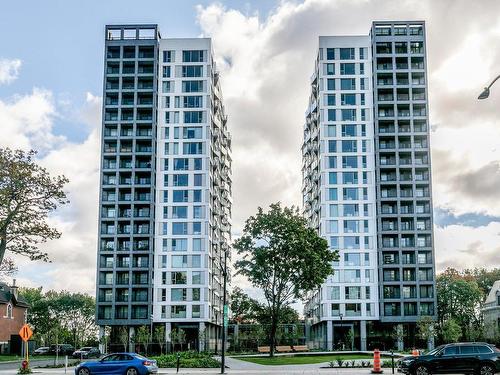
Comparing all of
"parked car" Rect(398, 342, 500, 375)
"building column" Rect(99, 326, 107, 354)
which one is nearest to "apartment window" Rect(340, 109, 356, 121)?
"building column" Rect(99, 326, 107, 354)

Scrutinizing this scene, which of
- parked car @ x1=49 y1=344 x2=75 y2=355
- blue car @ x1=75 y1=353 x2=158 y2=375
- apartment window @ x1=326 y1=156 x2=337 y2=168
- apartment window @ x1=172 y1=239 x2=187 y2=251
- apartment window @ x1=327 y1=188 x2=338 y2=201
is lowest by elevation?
parked car @ x1=49 y1=344 x2=75 y2=355

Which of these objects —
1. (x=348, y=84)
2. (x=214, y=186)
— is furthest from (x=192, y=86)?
(x=348, y=84)

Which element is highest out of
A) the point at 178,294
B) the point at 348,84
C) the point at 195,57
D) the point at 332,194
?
the point at 195,57

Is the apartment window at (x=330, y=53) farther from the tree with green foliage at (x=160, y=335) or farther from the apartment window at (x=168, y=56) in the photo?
the tree with green foliage at (x=160, y=335)

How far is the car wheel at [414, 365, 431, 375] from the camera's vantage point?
35.0 m

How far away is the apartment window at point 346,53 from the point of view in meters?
112

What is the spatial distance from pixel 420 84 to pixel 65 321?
82039 mm

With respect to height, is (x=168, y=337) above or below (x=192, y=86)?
below

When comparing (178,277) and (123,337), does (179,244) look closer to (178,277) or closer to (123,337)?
(178,277)

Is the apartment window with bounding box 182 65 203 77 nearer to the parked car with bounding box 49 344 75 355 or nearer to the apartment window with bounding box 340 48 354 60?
the apartment window with bounding box 340 48 354 60

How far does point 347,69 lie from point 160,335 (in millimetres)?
51437

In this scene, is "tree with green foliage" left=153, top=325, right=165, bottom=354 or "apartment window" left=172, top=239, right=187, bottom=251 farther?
"apartment window" left=172, top=239, right=187, bottom=251

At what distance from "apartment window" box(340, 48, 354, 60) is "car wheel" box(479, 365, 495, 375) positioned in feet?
271

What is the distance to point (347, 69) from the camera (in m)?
111
